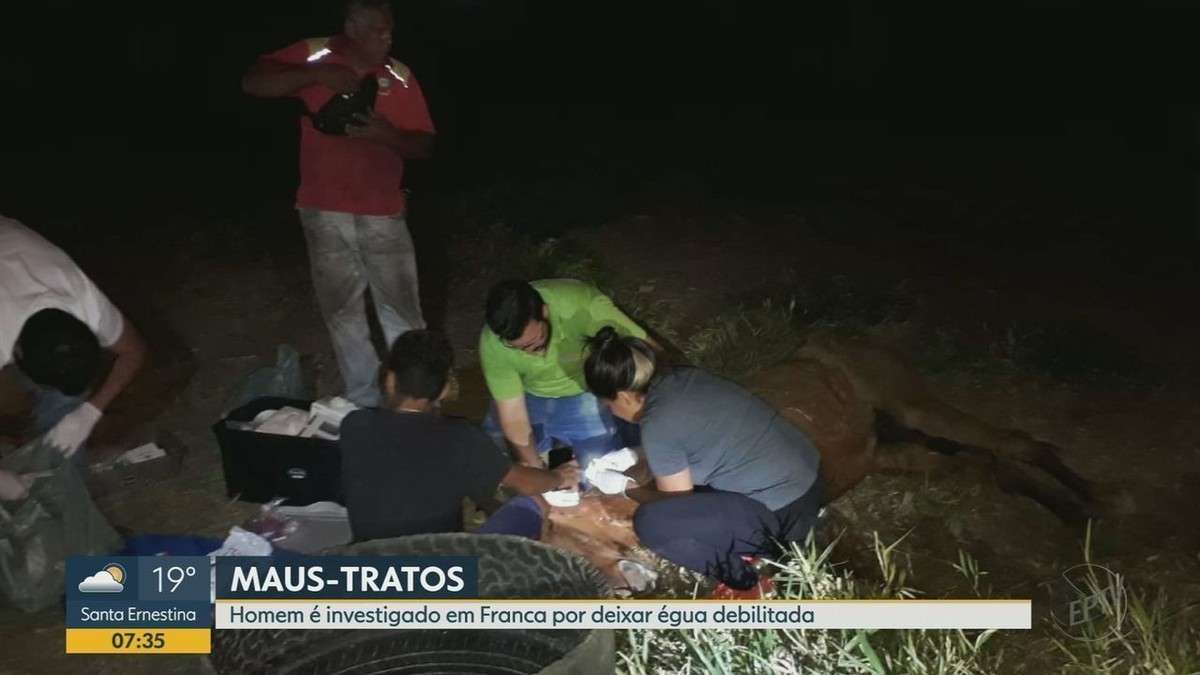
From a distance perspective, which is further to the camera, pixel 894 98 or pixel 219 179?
pixel 894 98

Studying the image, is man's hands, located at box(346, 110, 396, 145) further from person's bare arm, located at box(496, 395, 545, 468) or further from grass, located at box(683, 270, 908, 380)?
grass, located at box(683, 270, 908, 380)

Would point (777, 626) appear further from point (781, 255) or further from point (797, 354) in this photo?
point (781, 255)

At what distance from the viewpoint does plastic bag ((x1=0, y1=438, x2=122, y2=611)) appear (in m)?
3.14

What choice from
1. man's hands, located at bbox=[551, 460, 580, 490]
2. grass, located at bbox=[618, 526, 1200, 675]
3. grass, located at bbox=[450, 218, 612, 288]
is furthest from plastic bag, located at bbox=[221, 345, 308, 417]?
grass, located at bbox=[618, 526, 1200, 675]

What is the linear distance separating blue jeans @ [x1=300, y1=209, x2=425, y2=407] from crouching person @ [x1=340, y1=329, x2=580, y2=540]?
0.86 meters

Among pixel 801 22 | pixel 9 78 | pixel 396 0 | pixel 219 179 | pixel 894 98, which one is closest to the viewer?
pixel 219 179

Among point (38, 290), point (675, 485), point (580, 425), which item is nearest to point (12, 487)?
point (38, 290)

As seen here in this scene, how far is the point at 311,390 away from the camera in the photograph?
466cm

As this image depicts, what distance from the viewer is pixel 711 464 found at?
3242 mm

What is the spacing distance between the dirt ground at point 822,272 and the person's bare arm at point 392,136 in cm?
123

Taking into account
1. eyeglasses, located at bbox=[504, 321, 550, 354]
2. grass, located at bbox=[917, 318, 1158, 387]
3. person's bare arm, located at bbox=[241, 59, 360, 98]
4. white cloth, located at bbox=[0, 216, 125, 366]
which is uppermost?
person's bare arm, located at bbox=[241, 59, 360, 98]

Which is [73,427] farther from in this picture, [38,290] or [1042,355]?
[1042,355]

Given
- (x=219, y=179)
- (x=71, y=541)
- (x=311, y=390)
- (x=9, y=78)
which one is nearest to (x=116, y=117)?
(x=9, y=78)

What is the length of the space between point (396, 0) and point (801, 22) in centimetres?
520
